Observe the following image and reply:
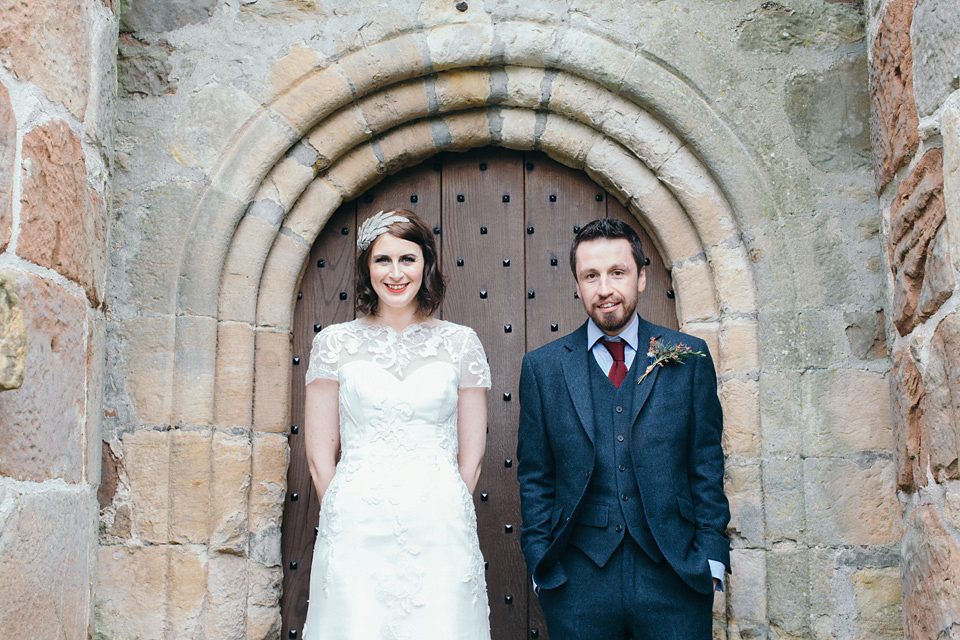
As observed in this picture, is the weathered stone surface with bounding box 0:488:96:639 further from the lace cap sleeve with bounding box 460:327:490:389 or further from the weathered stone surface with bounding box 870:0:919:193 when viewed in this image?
the weathered stone surface with bounding box 870:0:919:193

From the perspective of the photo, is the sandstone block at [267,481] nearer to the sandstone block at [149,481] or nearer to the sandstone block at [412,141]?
the sandstone block at [149,481]

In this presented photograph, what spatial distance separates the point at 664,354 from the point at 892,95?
1004mm

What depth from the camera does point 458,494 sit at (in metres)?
2.46

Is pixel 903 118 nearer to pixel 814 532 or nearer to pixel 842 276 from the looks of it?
pixel 842 276

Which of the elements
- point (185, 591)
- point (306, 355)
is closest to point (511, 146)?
point (306, 355)

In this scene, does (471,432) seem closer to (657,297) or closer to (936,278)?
(657,297)

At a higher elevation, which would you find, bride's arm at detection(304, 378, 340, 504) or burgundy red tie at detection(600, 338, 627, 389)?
burgundy red tie at detection(600, 338, 627, 389)

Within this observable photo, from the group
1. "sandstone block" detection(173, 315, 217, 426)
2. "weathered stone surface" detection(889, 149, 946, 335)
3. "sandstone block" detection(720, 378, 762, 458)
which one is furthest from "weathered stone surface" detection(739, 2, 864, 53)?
"sandstone block" detection(173, 315, 217, 426)

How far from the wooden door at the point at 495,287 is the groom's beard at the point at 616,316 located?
72cm

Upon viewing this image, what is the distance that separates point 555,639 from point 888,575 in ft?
3.64

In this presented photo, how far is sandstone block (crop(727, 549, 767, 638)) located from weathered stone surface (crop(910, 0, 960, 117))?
4.60 ft

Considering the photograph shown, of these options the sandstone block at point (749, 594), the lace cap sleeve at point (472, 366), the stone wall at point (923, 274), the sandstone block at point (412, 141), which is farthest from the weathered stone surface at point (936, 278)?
the sandstone block at point (412, 141)

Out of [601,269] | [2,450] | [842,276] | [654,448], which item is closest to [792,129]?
[842,276]

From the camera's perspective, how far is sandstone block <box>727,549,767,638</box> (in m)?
2.68
